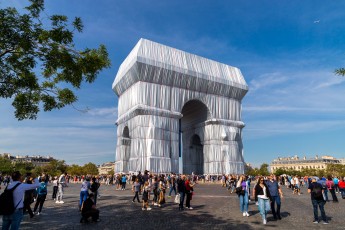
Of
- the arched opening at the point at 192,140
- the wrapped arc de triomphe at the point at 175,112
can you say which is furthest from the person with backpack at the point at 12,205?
the arched opening at the point at 192,140

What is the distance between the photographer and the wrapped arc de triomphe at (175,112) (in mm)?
36969

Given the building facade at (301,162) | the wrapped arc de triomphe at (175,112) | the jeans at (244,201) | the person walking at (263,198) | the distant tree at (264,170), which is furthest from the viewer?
the building facade at (301,162)

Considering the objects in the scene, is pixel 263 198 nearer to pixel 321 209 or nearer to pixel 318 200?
pixel 318 200

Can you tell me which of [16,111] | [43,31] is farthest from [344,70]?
[16,111]

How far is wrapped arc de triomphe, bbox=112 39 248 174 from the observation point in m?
37.0

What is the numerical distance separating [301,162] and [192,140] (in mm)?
112143

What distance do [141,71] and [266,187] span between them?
1184 inches

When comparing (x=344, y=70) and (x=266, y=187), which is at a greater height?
(x=344, y=70)

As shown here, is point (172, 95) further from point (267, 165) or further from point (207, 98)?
point (267, 165)

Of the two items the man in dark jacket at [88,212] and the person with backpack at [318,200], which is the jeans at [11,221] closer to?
the man in dark jacket at [88,212]

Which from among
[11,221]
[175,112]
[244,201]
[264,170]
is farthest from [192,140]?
[264,170]

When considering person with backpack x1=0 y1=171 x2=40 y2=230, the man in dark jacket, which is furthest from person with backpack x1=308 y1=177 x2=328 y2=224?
person with backpack x1=0 y1=171 x2=40 y2=230

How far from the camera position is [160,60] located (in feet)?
129

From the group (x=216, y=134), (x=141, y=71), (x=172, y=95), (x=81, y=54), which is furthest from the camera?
(x=216, y=134)
